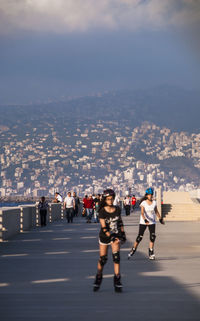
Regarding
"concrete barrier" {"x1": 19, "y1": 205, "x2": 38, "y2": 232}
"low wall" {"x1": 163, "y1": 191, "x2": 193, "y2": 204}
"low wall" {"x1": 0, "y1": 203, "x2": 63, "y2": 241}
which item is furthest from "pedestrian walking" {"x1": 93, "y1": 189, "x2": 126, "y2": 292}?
"low wall" {"x1": 163, "y1": 191, "x2": 193, "y2": 204}

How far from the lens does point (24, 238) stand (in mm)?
29031

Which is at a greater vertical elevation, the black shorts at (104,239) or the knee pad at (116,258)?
the black shorts at (104,239)

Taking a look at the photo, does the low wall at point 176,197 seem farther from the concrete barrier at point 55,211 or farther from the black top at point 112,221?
the black top at point 112,221

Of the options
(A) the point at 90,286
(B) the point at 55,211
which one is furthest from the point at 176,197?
(A) the point at 90,286

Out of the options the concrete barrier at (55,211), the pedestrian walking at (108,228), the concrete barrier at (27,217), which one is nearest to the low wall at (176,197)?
the concrete barrier at (55,211)

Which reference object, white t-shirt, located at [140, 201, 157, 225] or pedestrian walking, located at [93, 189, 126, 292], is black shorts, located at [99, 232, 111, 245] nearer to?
pedestrian walking, located at [93, 189, 126, 292]

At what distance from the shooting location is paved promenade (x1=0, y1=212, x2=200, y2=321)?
10148 millimetres

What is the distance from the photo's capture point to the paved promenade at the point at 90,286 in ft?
33.3

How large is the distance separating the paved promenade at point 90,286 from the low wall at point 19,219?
3.41 metres

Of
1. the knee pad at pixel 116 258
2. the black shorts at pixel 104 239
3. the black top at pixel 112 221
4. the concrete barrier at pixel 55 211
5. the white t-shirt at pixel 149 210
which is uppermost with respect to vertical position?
the concrete barrier at pixel 55 211

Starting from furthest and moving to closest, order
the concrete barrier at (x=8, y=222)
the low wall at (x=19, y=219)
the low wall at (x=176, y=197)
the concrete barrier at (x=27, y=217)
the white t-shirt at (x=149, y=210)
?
1. the low wall at (x=176, y=197)
2. the concrete barrier at (x=27, y=217)
3. the low wall at (x=19, y=219)
4. the concrete barrier at (x=8, y=222)
5. the white t-shirt at (x=149, y=210)

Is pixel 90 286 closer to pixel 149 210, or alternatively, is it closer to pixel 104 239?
pixel 104 239

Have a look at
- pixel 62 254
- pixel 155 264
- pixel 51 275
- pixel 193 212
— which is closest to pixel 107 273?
pixel 51 275

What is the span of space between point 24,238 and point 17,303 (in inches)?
709
